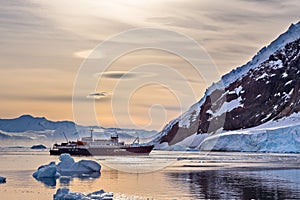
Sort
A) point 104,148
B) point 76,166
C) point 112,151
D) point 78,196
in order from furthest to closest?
point 104,148 → point 112,151 → point 76,166 → point 78,196

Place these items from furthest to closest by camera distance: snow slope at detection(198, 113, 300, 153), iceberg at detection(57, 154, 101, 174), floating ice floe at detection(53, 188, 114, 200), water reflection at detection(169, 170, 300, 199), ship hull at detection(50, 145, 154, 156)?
snow slope at detection(198, 113, 300, 153)
ship hull at detection(50, 145, 154, 156)
iceberg at detection(57, 154, 101, 174)
water reflection at detection(169, 170, 300, 199)
floating ice floe at detection(53, 188, 114, 200)

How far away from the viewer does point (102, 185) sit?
54531mm

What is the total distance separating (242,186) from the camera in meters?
52.4

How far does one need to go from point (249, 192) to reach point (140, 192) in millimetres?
8602

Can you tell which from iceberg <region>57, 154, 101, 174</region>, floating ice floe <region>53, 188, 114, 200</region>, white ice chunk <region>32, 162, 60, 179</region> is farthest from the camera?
iceberg <region>57, 154, 101, 174</region>

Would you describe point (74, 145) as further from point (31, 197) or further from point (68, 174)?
point (31, 197)

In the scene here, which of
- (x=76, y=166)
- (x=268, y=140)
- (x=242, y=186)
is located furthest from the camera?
(x=268, y=140)

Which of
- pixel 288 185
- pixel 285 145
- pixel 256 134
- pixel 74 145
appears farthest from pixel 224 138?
pixel 288 185

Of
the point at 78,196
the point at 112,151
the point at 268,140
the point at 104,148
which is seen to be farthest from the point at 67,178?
the point at 268,140

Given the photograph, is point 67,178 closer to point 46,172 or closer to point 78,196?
point 46,172

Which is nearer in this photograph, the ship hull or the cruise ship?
the ship hull

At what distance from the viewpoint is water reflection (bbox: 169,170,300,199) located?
4538 cm

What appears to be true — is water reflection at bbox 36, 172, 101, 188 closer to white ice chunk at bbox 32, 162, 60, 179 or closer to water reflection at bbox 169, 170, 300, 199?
white ice chunk at bbox 32, 162, 60, 179

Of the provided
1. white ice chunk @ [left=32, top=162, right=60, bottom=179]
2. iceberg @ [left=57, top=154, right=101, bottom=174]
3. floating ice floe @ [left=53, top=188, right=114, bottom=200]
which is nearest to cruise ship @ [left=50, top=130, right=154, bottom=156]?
iceberg @ [left=57, top=154, right=101, bottom=174]
